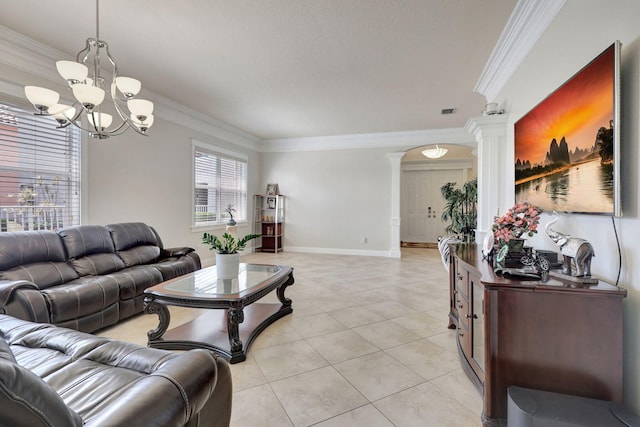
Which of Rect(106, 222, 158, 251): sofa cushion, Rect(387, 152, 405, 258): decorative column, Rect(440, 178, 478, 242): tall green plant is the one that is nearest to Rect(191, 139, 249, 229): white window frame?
Rect(106, 222, 158, 251): sofa cushion

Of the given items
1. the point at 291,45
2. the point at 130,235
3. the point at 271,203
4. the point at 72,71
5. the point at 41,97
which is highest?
the point at 291,45

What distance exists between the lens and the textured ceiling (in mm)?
2343

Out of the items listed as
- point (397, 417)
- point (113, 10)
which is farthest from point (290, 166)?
point (397, 417)

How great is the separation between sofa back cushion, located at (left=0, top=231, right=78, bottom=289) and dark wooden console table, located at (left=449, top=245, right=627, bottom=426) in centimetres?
341

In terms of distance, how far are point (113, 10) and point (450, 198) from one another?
15.3 feet

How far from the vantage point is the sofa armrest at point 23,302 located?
76.1 inches

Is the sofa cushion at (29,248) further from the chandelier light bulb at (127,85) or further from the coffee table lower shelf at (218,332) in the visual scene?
the chandelier light bulb at (127,85)

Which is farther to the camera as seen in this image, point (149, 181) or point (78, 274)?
point (149, 181)

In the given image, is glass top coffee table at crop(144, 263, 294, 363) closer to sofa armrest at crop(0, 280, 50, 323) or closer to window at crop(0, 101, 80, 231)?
sofa armrest at crop(0, 280, 50, 323)

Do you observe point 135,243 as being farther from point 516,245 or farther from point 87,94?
point 516,245

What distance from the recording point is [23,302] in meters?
1.98

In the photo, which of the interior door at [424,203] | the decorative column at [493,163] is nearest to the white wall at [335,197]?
the interior door at [424,203]

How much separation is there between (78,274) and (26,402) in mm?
2831

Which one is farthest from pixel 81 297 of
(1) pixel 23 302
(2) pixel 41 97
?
(2) pixel 41 97
